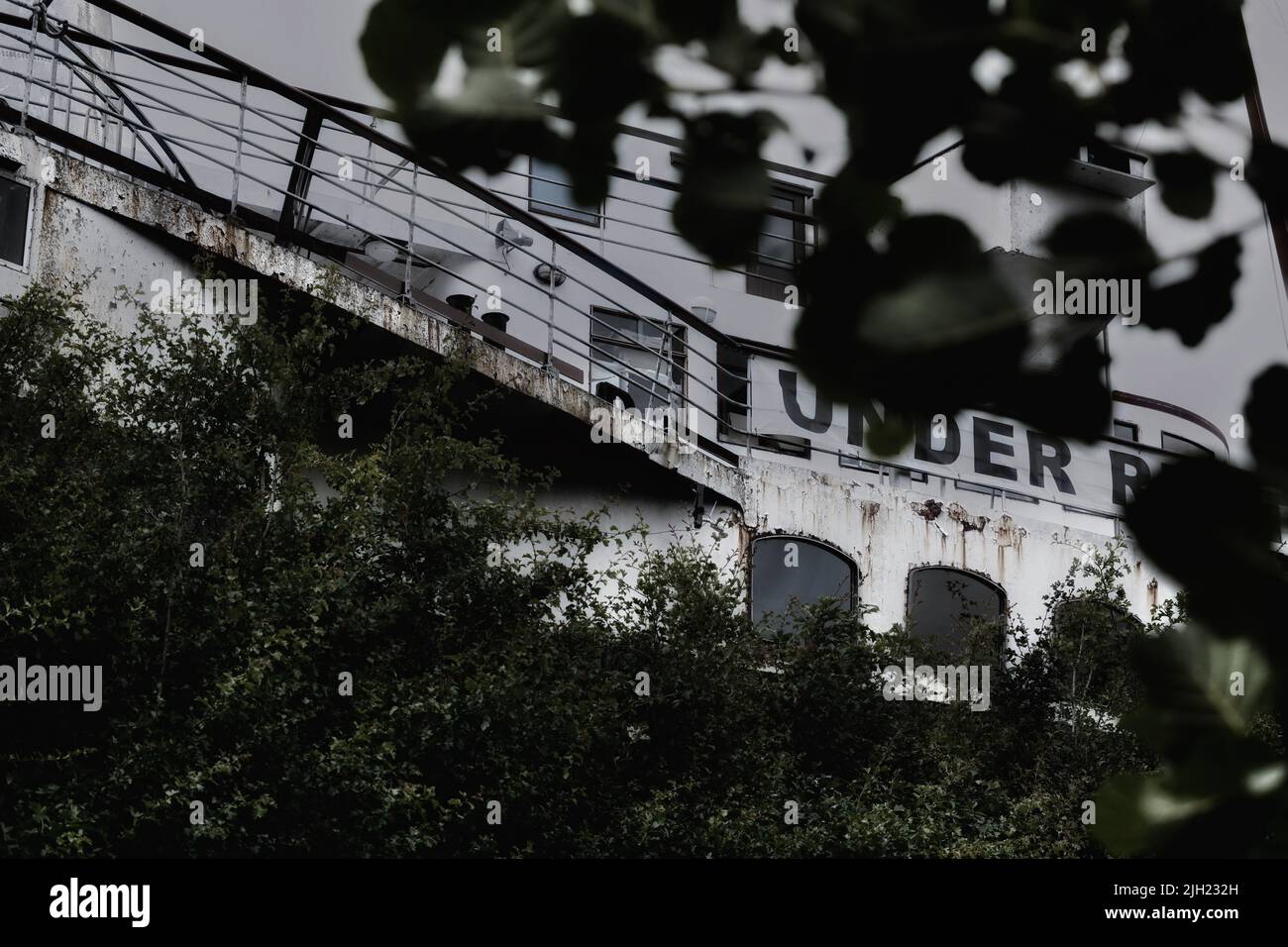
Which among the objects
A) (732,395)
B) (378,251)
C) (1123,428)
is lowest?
(1123,428)

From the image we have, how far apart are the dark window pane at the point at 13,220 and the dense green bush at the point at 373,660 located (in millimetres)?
602

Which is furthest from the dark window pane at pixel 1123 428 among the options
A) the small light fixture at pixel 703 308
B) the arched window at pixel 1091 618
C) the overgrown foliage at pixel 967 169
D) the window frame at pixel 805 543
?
the small light fixture at pixel 703 308

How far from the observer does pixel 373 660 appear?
31.2 feet

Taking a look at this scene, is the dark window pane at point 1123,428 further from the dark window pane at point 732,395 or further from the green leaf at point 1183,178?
the dark window pane at point 732,395

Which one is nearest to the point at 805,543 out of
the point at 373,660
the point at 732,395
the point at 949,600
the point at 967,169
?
the point at 949,600

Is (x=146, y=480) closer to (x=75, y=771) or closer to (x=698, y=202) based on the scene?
(x=75, y=771)

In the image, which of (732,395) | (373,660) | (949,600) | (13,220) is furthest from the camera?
(732,395)

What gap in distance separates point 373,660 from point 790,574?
225 inches

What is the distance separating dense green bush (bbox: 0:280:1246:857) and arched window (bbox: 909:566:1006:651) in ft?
6.35

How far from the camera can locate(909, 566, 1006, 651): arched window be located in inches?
579

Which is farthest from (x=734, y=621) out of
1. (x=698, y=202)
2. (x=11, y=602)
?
(x=698, y=202)

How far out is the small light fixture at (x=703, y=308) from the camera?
21.0 m

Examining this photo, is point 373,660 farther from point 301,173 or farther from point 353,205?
point 353,205
